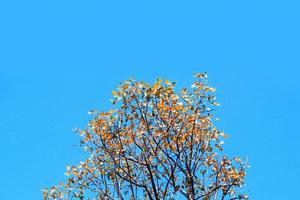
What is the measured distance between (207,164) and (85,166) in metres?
5.91

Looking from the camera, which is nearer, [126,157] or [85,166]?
[126,157]

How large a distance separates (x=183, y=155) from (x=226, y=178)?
7.86ft

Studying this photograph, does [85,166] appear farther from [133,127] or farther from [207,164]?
[207,164]

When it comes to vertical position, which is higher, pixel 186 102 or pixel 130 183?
pixel 186 102

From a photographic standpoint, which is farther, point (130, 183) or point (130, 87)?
point (130, 183)

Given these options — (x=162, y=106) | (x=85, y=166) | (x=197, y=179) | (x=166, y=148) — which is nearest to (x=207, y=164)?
(x=197, y=179)

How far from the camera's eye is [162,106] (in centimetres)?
2242

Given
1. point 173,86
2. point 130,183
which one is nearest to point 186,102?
point 173,86

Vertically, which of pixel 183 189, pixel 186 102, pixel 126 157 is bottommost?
pixel 183 189

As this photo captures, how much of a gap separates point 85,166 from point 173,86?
623 centimetres

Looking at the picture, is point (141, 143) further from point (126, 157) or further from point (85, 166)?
point (85, 166)

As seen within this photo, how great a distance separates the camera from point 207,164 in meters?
24.0

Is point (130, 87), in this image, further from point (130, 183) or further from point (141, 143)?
point (130, 183)

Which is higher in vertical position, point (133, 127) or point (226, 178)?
point (133, 127)
